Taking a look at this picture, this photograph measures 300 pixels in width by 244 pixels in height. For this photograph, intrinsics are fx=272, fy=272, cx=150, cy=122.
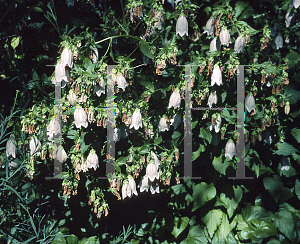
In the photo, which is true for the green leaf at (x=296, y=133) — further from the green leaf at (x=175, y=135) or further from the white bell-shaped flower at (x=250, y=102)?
the green leaf at (x=175, y=135)

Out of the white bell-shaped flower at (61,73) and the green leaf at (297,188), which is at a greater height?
the white bell-shaped flower at (61,73)

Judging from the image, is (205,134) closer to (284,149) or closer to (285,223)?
(284,149)

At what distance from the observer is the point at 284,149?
290 centimetres

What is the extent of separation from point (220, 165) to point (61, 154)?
4.62ft

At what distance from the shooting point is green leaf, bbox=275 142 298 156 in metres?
2.86

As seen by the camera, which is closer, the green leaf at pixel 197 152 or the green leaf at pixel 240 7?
the green leaf at pixel 197 152

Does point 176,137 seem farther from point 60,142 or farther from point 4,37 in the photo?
point 4,37

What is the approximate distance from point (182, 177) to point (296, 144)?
5.02 feet

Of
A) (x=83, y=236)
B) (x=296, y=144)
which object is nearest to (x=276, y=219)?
(x=296, y=144)

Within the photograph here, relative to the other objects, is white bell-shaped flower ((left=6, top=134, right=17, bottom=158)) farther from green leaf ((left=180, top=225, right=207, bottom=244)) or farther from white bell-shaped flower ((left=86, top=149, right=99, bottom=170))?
green leaf ((left=180, top=225, right=207, bottom=244))

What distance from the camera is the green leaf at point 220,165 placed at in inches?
98.3

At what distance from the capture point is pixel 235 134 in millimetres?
2387

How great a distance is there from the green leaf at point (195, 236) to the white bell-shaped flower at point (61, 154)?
4.63 feet

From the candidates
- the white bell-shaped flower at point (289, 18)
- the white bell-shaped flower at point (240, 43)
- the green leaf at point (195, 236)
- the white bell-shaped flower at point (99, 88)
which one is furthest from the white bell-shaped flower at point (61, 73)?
the white bell-shaped flower at point (289, 18)
